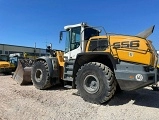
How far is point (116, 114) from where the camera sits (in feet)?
17.4

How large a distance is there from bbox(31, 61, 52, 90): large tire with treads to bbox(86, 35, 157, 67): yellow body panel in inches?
123

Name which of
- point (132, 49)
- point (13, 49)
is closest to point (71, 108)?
point (132, 49)

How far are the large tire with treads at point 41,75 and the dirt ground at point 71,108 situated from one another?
105 cm

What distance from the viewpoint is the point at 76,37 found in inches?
325

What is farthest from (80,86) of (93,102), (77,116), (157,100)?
(157,100)

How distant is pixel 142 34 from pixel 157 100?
7.46ft

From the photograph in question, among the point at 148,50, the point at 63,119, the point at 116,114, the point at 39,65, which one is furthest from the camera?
the point at 39,65

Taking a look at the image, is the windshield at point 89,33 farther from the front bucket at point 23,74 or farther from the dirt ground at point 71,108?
the front bucket at point 23,74

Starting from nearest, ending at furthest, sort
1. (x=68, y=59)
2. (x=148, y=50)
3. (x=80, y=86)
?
(x=148, y=50)
(x=80, y=86)
(x=68, y=59)

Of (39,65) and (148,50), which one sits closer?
(148,50)

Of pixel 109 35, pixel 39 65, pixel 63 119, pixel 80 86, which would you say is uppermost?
pixel 109 35

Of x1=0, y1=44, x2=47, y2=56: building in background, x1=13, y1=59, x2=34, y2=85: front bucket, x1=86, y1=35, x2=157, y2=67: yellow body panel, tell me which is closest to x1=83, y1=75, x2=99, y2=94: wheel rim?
x1=86, y1=35, x2=157, y2=67: yellow body panel

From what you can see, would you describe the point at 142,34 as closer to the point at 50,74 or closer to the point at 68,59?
the point at 68,59

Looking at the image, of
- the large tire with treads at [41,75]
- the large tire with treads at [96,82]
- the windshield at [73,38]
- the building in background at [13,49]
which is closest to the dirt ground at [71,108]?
the large tire with treads at [96,82]
